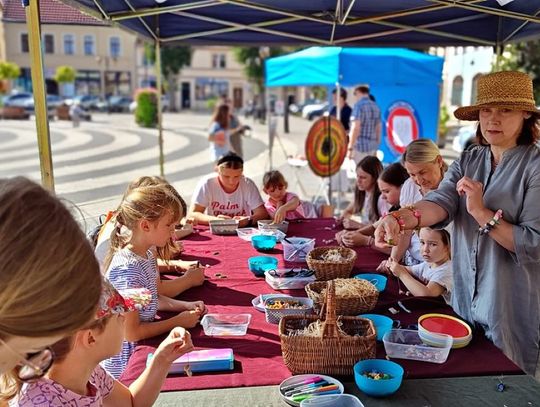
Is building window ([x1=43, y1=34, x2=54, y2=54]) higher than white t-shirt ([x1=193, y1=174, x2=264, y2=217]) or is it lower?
higher

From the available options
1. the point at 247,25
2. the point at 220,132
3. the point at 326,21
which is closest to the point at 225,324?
the point at 326,21

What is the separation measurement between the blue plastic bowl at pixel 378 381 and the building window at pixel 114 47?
49007mm

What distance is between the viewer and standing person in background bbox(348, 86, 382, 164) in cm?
748

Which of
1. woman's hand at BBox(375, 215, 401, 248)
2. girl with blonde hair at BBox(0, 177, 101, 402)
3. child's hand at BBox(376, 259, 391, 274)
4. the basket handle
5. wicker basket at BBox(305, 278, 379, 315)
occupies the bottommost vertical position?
child's hand at BBox(376, 259, 391, 274)

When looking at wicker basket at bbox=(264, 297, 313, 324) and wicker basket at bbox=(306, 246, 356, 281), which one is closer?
wicker basket at bbox=(264, 297, 313, 324)

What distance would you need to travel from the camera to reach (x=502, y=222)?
1900 mm

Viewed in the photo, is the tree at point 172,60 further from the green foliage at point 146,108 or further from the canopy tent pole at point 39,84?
the canopy tent pole at point 39,84

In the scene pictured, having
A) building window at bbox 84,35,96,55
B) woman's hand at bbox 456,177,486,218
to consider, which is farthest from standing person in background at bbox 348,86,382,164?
building window at bbox 84,35,96,55

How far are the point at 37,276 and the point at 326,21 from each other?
3.76m

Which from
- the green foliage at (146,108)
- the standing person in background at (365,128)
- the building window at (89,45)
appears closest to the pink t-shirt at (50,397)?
the standing person in background at (365,128)

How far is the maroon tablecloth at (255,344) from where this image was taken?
1596 mm

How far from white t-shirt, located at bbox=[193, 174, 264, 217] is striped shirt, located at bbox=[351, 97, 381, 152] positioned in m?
3.76

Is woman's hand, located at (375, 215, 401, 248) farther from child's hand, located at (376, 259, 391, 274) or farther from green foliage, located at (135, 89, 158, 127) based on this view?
green foliage, located at (135, 89, 158, 127)

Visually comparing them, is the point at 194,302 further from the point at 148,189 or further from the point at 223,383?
the point at 223,383
